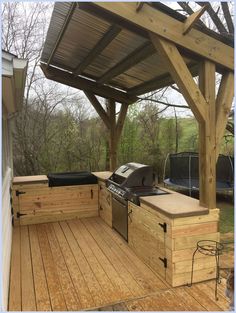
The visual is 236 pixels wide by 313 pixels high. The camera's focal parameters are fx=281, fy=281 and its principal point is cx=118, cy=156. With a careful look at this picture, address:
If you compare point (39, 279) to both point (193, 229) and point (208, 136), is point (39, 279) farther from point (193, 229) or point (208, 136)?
point (208, 136)

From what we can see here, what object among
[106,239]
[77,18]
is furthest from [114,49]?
[106,239]

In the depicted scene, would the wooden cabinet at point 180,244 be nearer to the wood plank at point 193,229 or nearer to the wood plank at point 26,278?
the wood plank at point 193,229

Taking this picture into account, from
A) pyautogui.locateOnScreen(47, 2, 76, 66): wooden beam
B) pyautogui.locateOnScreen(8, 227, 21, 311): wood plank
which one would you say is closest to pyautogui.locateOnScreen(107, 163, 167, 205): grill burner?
pyautogui.locateOnScreen(8, 227, 21, 311): wood plank

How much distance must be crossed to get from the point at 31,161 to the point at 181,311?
5.86 meters

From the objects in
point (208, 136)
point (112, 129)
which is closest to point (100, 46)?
point (208, 136)

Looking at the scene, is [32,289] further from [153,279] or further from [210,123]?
[210,123]

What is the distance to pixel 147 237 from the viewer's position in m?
3.29

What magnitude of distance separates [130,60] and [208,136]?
1.73 meters

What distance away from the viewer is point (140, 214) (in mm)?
3428

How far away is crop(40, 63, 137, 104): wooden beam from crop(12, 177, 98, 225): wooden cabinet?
1.82 meters

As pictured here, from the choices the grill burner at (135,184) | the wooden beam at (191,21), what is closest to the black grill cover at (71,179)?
the grill burner at (135,184)

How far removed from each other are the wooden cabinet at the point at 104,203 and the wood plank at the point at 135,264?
282mm

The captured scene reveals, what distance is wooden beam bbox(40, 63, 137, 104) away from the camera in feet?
16.8

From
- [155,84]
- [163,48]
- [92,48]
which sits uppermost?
[92,48]
